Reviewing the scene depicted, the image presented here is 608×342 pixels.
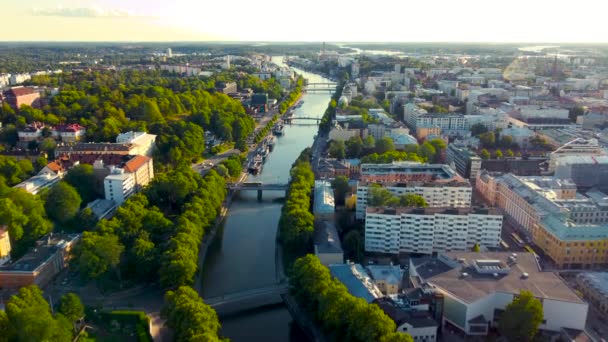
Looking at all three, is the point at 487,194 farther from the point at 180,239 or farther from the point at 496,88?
the point at 496,88

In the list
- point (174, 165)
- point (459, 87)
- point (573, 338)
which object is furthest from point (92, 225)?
point (459, 87)

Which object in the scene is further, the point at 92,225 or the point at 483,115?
the point at 483,115

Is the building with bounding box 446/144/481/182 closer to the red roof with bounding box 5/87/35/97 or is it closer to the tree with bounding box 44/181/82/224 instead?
the tree with bounding box 44/181/82/224

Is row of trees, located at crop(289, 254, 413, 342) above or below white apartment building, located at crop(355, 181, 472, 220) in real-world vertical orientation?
below

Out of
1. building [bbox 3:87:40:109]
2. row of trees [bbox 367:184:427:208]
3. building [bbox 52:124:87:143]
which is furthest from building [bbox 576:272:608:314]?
building [bbox 3:87:40:109]

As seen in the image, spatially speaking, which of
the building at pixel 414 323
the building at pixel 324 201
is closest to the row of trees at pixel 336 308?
the building at pixel 414 323

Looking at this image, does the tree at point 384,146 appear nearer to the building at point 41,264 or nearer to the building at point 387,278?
the building at point 387,278
